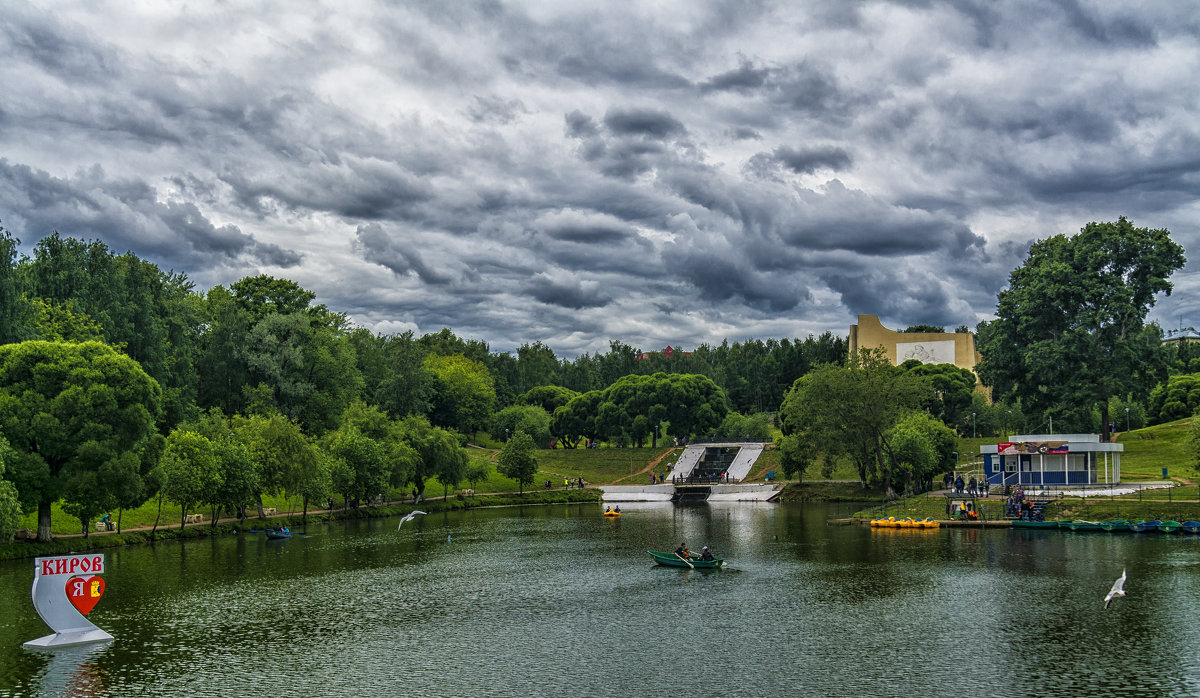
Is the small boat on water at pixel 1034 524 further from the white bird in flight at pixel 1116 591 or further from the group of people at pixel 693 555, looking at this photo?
the white bird in flight at pixel 1116 591

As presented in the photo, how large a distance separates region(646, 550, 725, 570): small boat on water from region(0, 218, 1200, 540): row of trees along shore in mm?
33949

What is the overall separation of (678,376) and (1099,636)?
393ft

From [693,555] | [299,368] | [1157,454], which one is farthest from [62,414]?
[1157,454]

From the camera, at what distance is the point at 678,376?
152000 mm

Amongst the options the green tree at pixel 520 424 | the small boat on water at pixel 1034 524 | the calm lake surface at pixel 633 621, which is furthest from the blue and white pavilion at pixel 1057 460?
the green tree at pixel 520 424

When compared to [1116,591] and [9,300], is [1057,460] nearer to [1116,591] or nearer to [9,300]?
[1116,591]

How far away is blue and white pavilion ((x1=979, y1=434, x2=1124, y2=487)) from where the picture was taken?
255 feet

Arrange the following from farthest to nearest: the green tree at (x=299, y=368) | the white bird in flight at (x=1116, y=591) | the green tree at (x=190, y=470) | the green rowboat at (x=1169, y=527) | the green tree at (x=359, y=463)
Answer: the green tree at (x=299, y=368) < the green tree at (x=359, y=463) < the green tree at (x=190, y=470) < the green rowboat at (x=1169, y=527) < the white bird in flight at (x=1116, y=591)

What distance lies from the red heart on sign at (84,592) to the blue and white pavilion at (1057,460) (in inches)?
2828

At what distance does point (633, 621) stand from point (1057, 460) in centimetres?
5732

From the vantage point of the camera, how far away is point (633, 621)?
1479 inches

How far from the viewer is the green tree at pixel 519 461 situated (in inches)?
4284

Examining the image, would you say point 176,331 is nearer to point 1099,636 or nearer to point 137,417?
point 137,417

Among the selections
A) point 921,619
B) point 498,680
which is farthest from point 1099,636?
point 498,680
